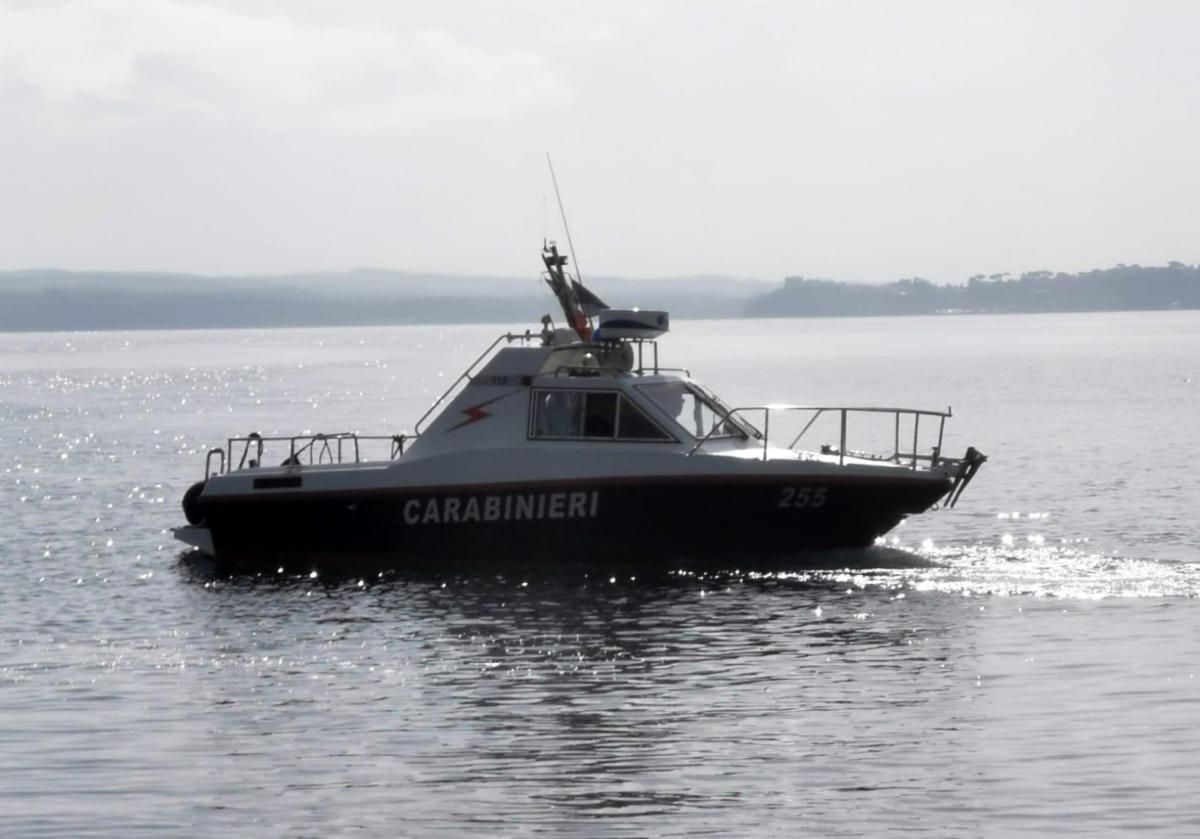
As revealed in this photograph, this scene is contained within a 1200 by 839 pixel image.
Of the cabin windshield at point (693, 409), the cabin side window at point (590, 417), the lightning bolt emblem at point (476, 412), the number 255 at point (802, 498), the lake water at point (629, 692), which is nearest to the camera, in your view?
the lake water at point (629, 692)

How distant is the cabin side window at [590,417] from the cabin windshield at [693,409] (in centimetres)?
36

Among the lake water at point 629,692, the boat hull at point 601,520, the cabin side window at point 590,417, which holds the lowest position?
the lake water at point 629,692

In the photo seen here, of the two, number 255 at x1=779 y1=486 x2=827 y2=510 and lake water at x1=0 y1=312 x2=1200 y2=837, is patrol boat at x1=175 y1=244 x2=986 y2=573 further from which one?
lake water at x1=0 y1=312 x2=1200 y2=837

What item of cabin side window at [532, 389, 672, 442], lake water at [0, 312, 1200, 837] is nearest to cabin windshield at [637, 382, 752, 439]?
cabin side window at [532, 389, 672, 442]

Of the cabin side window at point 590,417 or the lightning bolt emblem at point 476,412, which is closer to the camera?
the cabin side window at point 590,417

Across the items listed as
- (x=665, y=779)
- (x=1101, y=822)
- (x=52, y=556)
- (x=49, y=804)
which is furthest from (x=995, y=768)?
(x=52, y=556)

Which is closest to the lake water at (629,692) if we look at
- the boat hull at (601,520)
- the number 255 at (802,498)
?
the boat hull at (601,520)

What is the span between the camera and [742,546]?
81.4 ft

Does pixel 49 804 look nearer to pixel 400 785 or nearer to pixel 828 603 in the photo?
pixel 400 785

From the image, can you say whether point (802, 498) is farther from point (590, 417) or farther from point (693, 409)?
point (590, 417)

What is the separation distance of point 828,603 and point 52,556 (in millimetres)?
13911

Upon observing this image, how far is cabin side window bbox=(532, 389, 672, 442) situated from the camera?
81.9 ft

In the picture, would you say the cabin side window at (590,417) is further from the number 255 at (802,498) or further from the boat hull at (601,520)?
the number 255 at (802,498)

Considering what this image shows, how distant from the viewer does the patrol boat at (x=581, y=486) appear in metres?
24.5
